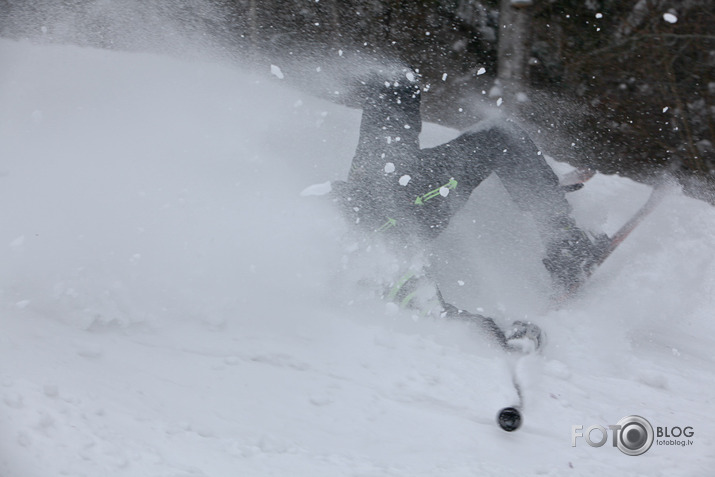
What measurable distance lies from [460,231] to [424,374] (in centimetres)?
104

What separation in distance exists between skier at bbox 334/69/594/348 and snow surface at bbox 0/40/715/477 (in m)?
0.16

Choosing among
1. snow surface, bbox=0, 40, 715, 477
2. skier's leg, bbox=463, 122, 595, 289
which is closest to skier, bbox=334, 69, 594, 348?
skier's leg, bbox=463, 122, 595, 289

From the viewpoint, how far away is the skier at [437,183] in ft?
9.32

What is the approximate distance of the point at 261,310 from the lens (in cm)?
256

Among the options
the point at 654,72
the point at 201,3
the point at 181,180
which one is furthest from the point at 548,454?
the point at 201,3

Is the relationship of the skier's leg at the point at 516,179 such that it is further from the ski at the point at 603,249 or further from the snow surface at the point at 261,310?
the snow surface at the point at 261,310

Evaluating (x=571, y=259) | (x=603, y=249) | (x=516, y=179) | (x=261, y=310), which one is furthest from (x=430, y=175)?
(x=261, y=310)

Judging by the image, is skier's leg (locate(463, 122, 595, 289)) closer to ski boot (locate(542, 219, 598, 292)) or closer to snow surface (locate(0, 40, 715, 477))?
ski boot (locate(542, 219, 598, 292))

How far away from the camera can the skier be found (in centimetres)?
284

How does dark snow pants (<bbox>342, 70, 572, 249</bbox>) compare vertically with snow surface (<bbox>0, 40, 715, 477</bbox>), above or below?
above

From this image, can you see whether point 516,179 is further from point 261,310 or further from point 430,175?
point 261,310

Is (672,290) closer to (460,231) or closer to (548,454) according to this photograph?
(460,231)

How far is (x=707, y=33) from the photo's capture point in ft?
12.1

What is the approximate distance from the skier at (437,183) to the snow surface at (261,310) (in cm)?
16
